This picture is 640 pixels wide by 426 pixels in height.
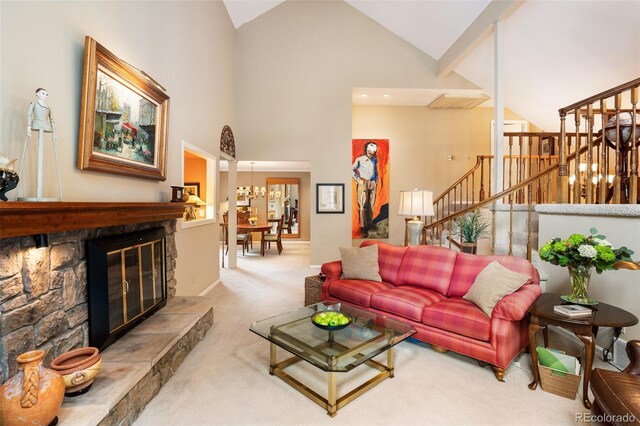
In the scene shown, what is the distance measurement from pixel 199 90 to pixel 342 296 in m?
3.33

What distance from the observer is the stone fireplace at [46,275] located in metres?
1.58

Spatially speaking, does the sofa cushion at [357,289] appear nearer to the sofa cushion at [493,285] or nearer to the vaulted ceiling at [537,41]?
the sofa cushion at [493,285]

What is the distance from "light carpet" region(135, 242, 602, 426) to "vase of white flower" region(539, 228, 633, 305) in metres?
0.77

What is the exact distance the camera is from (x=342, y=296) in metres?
3.50

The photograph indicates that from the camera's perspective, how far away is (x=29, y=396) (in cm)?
142

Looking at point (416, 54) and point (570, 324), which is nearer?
point (570, 324)

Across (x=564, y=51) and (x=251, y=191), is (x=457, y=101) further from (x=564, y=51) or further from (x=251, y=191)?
(x=251, y=191)

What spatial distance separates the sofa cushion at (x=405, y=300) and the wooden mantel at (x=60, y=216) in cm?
223

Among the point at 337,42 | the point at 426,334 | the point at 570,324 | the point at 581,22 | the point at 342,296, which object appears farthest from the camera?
the point at 337,42

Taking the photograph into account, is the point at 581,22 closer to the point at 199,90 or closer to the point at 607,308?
the point at 607,308

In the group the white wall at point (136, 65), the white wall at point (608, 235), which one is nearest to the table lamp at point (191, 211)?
the white wall at point (136, 65)

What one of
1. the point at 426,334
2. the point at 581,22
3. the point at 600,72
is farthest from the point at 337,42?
the point at 426,334

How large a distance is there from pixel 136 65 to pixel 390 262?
126 inches

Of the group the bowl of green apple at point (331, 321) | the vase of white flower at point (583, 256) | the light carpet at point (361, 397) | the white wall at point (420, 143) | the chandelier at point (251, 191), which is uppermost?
the white wall at point (420, 143)
